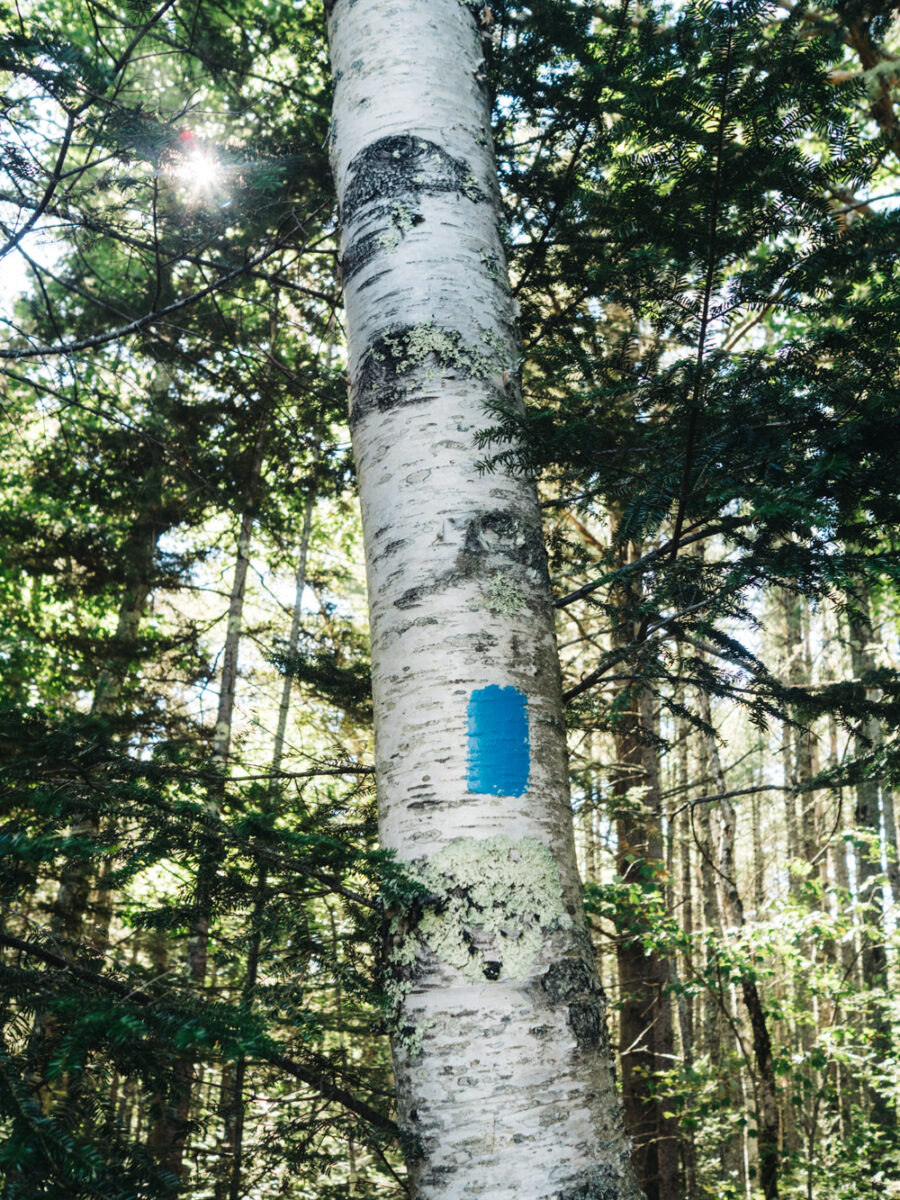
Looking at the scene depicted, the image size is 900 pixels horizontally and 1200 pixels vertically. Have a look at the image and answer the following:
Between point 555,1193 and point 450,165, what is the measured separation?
2378 mm

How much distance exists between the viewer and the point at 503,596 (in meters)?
1.63

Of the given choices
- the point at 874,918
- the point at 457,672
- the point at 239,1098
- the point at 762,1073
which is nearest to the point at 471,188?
the point at 457,672

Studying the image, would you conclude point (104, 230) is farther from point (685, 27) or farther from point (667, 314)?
point (667, 314)

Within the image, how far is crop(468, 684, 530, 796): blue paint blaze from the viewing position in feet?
4.81

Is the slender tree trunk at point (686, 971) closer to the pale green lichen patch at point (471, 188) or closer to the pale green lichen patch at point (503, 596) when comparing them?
the pale green lichen patch at point (503, 596)

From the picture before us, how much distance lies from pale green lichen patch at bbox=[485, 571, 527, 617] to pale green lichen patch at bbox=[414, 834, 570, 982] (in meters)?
0.49

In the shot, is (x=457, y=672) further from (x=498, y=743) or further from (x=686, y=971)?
(x=686, y=971)

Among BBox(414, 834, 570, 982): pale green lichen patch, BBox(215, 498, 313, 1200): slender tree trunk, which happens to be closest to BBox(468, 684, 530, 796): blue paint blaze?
BBox(414, 834, 570, 982): pale green lichen patch

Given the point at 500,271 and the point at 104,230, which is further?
the point at 104,230

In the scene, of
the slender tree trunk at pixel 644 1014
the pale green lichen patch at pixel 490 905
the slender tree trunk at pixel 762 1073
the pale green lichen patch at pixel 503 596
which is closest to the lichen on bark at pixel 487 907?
the pale green lichen patch at pixel 490 905

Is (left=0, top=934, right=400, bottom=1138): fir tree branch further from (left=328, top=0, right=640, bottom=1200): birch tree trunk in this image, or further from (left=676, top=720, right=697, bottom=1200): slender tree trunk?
(left=676, top=720, right=697, bottom=1200): slender tree trunk

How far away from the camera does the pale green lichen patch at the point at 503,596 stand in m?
1.61

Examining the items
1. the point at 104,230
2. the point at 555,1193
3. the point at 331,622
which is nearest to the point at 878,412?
the point at 555,1193

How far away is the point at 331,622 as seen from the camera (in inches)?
293
